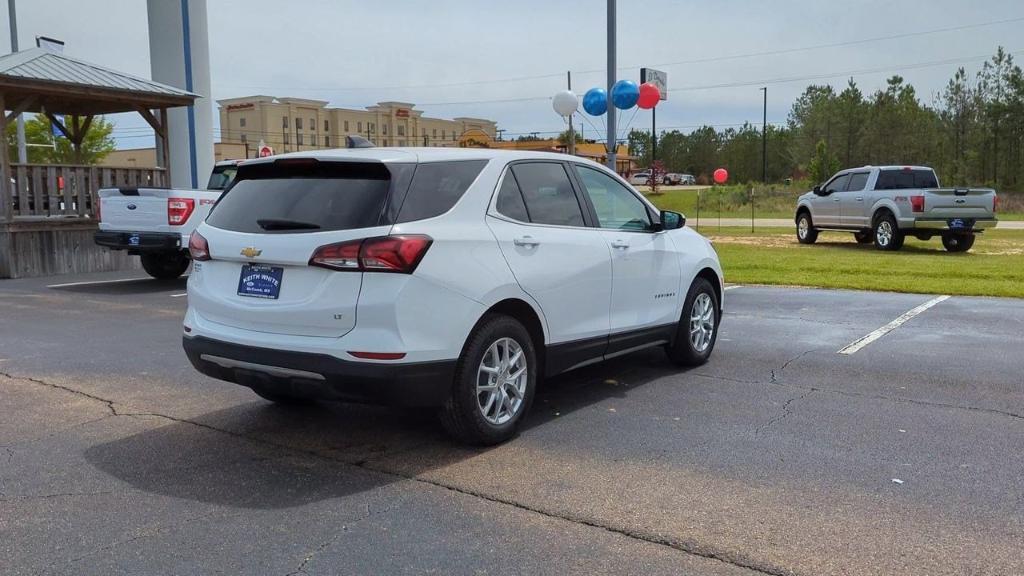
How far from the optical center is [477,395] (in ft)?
15.9

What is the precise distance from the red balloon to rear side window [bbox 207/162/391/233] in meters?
13.4

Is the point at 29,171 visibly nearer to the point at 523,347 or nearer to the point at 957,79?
the point at 523,347

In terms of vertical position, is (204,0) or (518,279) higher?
(204,0)

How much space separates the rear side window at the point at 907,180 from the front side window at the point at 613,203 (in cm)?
1520

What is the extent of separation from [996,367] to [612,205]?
11.6 ft

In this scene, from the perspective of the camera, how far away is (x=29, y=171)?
16.0 m

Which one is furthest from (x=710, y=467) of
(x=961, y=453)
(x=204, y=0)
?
(x=204, y=0)

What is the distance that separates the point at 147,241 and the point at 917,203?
A: 49.8 ft

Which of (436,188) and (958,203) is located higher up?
(436,188)

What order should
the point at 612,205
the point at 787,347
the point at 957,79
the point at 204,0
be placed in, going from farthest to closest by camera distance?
the point at 957,79 → the point at 204,0 → the point at 787,347 → the point at 612,205

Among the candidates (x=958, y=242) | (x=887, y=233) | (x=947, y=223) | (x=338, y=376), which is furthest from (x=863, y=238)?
(x=338, y=376)

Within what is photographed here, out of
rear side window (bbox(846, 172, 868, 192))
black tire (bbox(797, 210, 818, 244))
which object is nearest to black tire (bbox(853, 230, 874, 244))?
black tire (bbox(797, 210, 818, 244))

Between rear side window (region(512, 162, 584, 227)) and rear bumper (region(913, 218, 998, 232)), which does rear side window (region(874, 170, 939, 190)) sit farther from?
rear side window (region(512, 162, 584, 227))

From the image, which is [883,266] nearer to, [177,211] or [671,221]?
A: [671,221]
